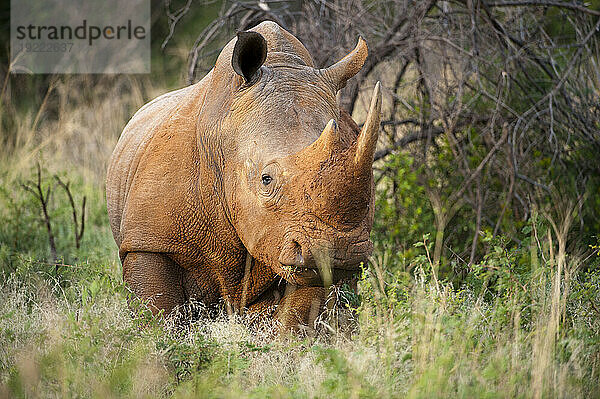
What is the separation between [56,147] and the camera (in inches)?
413

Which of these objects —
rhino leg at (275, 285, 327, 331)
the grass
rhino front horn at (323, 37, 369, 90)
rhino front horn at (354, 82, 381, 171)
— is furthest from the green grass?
rhino front horn at (323, 37, 369, 90)

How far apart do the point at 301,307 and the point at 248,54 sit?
1.41m

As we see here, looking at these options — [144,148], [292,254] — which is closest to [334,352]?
[292,254]

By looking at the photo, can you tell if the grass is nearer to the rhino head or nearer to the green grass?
the green grass

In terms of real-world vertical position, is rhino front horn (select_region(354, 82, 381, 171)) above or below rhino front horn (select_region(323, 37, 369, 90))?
below

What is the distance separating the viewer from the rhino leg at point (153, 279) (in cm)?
471

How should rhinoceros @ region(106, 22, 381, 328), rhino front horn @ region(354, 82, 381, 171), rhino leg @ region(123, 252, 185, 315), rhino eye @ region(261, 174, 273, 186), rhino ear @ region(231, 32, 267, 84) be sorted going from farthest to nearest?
rhino leg @ region(123, 252, 185, 315) < rhino ear @ region(231, 32, 267, 84) < rhino eye @ region(261, 174, 273, 186) < rhinoceros @ region(106, 22, 381, 328) < rhino front horn @ region(354, 82, 381, 171)

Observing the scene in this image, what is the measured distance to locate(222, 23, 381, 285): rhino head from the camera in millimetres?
3762

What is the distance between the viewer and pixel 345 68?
479cm
